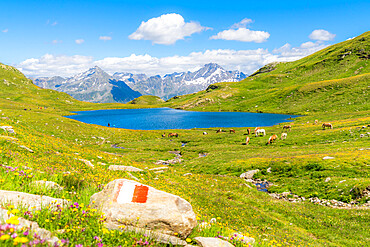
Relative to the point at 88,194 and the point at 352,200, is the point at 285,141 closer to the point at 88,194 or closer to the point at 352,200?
the point at 352,200

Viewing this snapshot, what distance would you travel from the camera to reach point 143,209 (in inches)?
281

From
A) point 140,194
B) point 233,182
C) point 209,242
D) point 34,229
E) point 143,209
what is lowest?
point 233,182

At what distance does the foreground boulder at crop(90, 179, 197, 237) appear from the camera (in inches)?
266

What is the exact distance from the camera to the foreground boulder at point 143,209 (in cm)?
675

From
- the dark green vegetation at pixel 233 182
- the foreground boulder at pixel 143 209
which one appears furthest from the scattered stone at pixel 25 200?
the foreground boulder at pixel 143 209

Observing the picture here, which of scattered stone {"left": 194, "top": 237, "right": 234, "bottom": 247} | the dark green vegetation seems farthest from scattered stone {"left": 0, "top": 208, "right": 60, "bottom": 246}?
scattered stone {"left": 194, "top": 237, "right": 234, "bottom": 247}

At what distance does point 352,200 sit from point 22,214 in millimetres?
28886

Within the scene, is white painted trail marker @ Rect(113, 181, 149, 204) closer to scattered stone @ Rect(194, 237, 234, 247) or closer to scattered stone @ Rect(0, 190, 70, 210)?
scattered stone @ Rect(0, 190, 70, 210)

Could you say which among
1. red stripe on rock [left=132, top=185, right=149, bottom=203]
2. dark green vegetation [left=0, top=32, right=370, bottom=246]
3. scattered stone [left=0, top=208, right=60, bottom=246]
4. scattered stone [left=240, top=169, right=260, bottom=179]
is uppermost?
scattered stone [left=0, top=208, right=60, bottom=246]

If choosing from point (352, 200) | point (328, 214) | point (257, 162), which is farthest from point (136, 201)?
point (257, 162)

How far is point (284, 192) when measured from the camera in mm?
26594

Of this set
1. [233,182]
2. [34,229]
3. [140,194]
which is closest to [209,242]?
[140,194]

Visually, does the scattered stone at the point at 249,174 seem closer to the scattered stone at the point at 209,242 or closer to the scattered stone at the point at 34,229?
the scattered stone at the point at 209,242

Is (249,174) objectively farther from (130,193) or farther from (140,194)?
(130,193)
